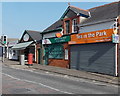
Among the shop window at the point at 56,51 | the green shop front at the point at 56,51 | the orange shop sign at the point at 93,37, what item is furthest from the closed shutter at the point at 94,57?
the shop window at the point at 56,51

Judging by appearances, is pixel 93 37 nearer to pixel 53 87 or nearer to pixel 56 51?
pixel 56 51

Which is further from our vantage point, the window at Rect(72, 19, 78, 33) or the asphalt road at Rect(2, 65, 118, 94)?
the window at Rect(72, 19, 78, 33)

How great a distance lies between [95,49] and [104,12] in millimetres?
4508

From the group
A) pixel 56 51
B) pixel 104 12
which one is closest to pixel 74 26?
pixel 104 12

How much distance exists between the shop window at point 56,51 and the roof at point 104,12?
15.5 ft

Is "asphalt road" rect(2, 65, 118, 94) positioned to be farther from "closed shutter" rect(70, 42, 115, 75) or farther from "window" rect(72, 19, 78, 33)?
"window" rect(72, 19, 78, 33)

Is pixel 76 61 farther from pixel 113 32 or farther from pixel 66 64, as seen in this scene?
pixel 113 32

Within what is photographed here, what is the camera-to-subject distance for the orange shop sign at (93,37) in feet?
47.8

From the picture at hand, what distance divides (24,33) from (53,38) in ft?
31.9

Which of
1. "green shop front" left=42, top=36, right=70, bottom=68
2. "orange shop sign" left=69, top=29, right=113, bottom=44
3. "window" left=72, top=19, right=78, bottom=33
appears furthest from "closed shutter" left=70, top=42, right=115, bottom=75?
"window" left=72, top=19, right=78, bottom=33

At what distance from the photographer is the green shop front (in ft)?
64.2

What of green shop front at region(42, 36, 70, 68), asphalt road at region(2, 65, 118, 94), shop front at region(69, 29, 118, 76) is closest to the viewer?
asphalt road at region(2, 65, 118, 94)

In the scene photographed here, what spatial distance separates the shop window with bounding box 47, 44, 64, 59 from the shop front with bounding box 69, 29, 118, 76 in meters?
1.91

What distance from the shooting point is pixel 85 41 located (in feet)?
55.0
